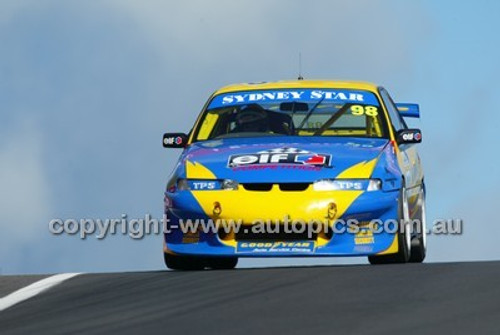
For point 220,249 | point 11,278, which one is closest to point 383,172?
point 220,249

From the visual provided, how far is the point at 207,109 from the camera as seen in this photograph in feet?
43.0

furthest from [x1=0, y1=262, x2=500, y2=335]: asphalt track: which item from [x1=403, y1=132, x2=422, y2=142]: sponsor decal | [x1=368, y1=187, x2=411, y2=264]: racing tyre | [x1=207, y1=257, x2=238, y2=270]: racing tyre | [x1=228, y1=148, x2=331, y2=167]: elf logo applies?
[x1=403, y1=132, x2=422, y2=142]: sponsor decal

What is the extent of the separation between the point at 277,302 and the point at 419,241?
15.0 feet

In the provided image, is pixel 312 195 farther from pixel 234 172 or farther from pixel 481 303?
pixel 481 303

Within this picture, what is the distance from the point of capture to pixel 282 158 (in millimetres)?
11594

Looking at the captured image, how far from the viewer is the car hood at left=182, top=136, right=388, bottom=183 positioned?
11.4 meters

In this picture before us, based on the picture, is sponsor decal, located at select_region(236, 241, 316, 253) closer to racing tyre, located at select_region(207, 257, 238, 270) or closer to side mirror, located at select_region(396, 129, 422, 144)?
racing tyre, located at select_region(207, 257, 238, 270)

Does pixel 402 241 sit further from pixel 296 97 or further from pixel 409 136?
pixel 296 97

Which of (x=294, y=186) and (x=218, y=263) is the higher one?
(x=294, y=186)

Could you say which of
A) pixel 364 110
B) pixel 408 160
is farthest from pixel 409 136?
pixel 364 110

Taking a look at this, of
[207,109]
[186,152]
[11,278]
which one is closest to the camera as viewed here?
[11,278]

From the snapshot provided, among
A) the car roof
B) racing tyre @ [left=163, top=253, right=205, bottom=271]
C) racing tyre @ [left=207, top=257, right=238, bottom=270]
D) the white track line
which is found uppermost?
the car roof

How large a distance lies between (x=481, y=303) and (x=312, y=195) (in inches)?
130

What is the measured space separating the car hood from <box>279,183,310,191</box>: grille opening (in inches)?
1.3
